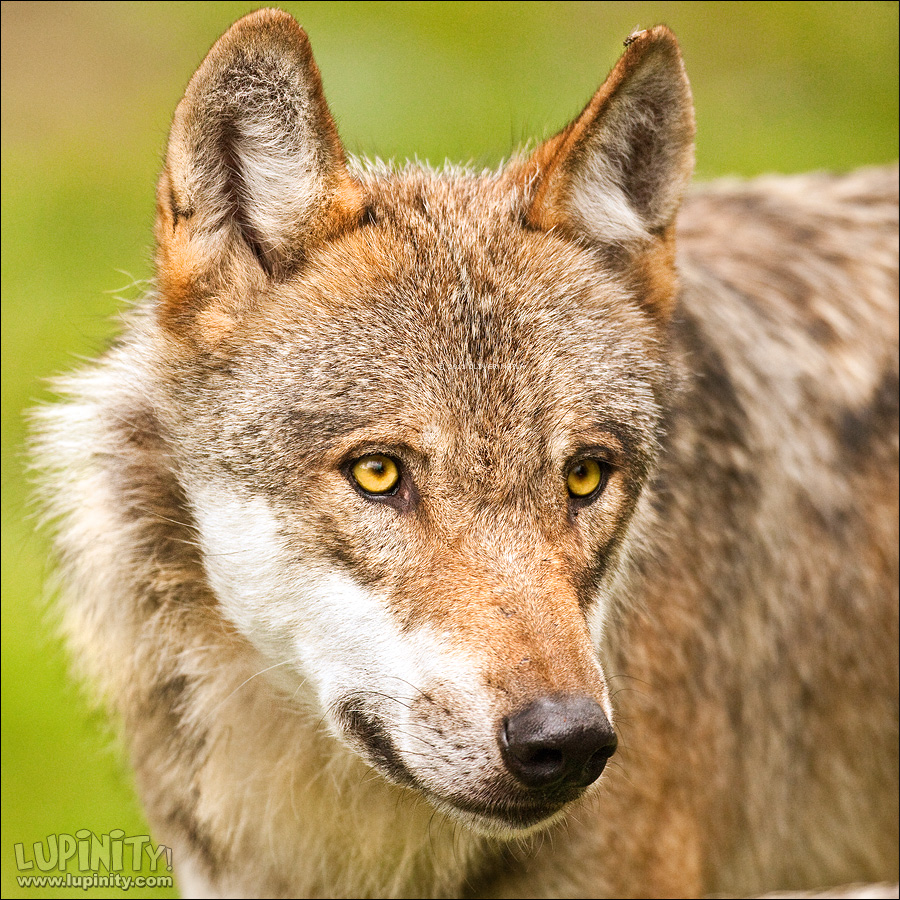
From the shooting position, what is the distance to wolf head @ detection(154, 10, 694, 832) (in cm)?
327

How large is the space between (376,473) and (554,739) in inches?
36.0

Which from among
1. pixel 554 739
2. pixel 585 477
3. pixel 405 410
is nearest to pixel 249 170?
pixel 405 410

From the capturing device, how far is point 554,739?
3.02 m

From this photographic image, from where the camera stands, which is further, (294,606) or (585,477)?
(585,477)

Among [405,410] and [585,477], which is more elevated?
[405,410]

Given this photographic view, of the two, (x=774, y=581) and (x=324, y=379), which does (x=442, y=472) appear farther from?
(x=774, y=581)

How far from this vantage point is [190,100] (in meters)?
3.46

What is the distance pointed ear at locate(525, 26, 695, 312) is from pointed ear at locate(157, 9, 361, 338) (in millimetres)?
671

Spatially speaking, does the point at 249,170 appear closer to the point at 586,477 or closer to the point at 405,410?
the point at 405,410

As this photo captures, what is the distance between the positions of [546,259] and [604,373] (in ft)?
1.40

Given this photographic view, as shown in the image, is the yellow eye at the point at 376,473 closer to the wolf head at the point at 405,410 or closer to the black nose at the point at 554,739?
the wolf head at the point at 405,410

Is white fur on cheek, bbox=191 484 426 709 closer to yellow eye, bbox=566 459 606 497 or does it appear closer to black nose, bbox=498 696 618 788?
black nose, bbox=498 696 618 788

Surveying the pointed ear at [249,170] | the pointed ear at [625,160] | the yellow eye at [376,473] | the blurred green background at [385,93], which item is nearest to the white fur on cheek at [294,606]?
the yellow eye at [376,473]

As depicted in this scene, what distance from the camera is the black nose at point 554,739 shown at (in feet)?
9.93
